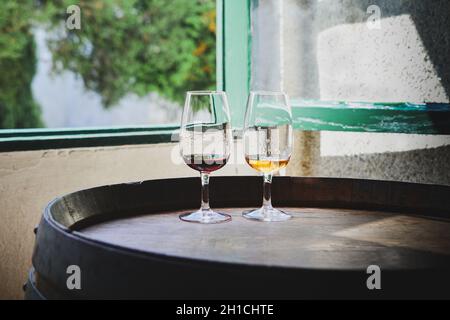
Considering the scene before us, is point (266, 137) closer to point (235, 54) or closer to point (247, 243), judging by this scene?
point (247, 243)

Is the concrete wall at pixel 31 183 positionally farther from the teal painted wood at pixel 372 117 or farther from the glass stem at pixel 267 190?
the glass stem at pixel 267 190

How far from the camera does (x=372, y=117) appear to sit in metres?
2.05

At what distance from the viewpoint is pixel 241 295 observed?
2.51 ft

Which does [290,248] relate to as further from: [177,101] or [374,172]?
[177,101]

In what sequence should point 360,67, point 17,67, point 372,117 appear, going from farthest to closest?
point 17,67, point 360,67, point 372,117

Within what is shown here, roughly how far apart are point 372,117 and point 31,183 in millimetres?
1190

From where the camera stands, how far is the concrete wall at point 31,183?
2.06 m

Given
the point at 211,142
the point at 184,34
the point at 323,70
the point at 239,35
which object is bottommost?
the point at 211,142

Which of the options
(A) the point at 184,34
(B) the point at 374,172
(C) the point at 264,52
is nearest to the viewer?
(B) the point at 374,172

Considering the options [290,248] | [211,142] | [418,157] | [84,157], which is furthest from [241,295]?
[84,157]

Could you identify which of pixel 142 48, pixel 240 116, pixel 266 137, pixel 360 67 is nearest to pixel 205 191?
pixel 266 137

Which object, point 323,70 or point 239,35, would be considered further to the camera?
point 239,35

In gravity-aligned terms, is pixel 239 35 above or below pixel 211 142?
above

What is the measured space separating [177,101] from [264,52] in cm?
553
